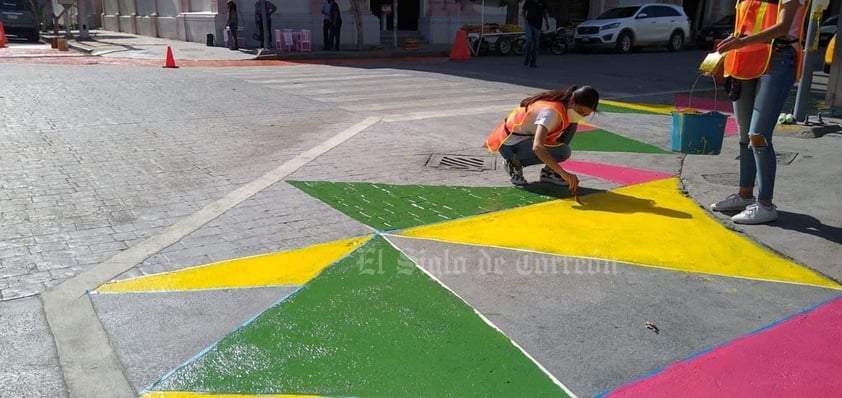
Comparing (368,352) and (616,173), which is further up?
(616,173)

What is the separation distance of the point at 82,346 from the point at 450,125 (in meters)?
6.69

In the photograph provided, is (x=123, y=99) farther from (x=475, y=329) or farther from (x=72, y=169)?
(x=475, y=329)

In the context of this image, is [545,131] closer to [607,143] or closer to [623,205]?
[623,205]

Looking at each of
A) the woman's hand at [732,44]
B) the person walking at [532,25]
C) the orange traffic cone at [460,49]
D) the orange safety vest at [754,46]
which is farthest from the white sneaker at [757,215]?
the orange traffic cone at [460,49]

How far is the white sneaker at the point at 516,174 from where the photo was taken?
20.8 ft

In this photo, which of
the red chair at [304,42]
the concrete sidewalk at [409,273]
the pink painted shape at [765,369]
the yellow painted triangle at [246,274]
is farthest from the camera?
the red chair at [304,42]

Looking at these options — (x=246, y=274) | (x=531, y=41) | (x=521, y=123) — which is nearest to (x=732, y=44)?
(x=521, y=123)

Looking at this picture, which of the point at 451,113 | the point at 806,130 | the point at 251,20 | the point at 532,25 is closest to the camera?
the point at 806,130

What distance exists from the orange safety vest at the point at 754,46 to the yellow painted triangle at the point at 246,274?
314cm

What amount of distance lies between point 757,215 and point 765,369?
2.25 m

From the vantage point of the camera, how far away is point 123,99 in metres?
11.1

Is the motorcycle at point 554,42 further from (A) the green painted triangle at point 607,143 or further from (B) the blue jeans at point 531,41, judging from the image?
(A) the green painted triangle at point 607,143

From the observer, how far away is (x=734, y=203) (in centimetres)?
548

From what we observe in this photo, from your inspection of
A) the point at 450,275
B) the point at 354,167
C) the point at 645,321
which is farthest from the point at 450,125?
the point at 645,321
